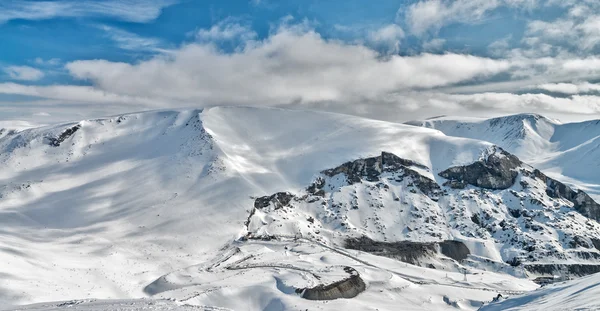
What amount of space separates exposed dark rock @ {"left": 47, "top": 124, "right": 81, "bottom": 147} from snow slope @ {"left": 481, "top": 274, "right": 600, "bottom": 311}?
16285cm

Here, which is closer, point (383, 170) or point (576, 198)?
point (383, 170)

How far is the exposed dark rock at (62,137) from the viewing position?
170 metres

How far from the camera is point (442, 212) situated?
160 metres

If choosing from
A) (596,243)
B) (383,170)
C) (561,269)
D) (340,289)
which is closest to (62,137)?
(383,170)

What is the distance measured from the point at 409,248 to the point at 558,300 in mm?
110871

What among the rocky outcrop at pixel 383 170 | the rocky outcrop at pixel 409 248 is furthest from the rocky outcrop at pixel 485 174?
the rocky outcrop at pixel 409 248

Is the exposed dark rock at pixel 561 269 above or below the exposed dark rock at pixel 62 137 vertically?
below

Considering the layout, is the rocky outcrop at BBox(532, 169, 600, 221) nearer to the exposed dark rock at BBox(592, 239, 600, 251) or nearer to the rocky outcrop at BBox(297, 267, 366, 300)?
the exposed dark rock at BBox(592, 239, 600, 251)

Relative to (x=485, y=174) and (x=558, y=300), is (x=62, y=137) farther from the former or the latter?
(x=558, y=300)

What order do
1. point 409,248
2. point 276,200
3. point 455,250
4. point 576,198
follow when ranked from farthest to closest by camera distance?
point 576,198
point 276,200
point 455,250
point 409,248

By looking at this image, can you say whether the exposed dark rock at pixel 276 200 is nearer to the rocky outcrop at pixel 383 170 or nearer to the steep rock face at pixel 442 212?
the steep rock face at pixel 442 212

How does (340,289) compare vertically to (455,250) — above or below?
above

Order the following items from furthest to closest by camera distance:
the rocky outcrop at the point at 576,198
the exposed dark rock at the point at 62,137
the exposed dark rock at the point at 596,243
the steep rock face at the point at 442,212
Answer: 1. the rocky outcrop at the point at 576,198
2. the exposed dark rock at the point at 62,137
3. the exposed dark rock at the point at 596,243
4. the steep rock face at the point at 442,212

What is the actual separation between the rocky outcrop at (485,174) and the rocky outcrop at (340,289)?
92328mm
